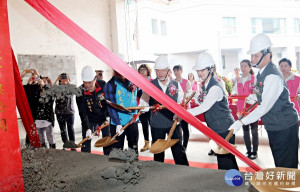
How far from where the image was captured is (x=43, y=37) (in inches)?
195

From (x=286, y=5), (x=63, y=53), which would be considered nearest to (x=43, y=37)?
(x=63, y=53)

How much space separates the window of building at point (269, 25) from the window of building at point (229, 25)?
0.80 metres

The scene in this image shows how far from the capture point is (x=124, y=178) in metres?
1.51

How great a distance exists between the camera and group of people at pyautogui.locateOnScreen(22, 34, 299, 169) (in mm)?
1676

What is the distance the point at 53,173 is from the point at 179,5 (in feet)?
34.4

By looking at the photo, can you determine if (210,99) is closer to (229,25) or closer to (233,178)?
(233,178)

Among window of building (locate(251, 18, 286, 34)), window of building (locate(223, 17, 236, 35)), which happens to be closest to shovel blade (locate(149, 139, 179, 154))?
window of building (locate(223, 17, 236, 35))

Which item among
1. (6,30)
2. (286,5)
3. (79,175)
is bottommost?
(79,175)

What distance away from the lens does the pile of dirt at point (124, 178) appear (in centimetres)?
142

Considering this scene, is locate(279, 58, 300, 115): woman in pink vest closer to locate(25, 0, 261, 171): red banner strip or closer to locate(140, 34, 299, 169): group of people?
locate(140, 34, 299, 169): group of people

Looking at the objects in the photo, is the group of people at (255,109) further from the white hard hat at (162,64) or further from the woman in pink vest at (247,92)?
the woman in pink vest at (247,92)

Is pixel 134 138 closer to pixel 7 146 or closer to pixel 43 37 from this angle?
pixel 7 146

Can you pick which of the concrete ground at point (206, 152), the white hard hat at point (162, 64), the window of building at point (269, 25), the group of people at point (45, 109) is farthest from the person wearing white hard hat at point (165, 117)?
the window of building at point (269, 25)

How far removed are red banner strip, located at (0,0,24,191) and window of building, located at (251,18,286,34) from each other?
1058 centimetres
